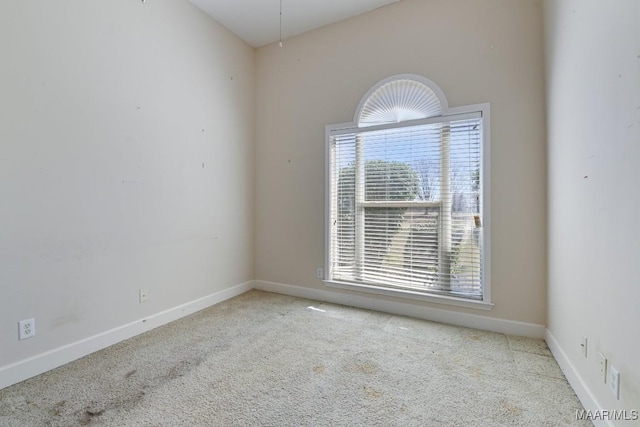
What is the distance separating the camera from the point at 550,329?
222 centimetres

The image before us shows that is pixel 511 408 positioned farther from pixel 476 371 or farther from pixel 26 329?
Result: pixel 26 329

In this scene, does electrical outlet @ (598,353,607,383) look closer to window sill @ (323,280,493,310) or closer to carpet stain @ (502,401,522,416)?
carpet stain @ (502,401,522,416)

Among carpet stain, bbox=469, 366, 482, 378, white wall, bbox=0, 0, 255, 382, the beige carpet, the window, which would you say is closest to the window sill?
the window

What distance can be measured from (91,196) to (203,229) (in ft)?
3.57

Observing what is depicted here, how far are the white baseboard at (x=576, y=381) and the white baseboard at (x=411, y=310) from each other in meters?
0.25

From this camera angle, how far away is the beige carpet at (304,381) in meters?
1.50

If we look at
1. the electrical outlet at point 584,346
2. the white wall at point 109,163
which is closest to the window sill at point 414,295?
the electrical outlet at point 584,346

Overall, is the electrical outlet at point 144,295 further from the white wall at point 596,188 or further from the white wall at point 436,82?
the white wall at point 596,188

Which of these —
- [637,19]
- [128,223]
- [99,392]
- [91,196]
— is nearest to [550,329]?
[637,19]

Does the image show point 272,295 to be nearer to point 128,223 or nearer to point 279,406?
point 128,223

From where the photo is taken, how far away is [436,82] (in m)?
2.72

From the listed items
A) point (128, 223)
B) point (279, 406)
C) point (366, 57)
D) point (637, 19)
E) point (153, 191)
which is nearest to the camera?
point (637, 19)

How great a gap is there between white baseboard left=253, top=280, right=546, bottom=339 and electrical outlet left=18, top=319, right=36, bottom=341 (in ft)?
7.11

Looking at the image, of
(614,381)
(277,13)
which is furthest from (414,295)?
(277,13)
